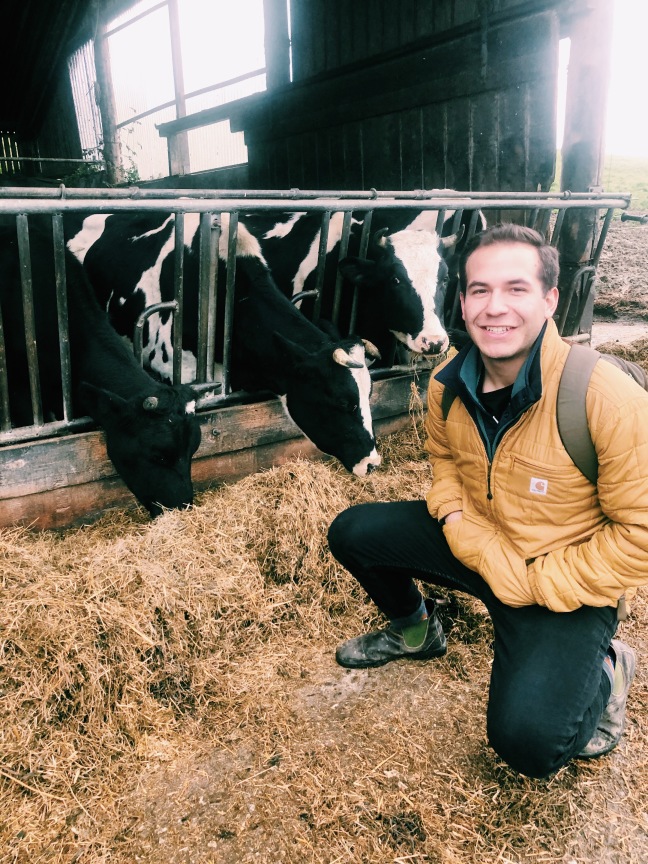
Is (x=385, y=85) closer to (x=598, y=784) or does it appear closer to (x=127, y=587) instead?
(x=127, y=587)

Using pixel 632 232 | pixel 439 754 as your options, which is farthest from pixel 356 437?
pixel 632 232

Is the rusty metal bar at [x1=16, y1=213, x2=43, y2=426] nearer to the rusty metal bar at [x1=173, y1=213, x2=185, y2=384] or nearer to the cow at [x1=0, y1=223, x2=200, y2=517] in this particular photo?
the cow at [x1=0, y1=223, x2=200, y2=517]

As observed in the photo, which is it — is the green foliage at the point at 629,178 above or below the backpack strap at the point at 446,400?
above

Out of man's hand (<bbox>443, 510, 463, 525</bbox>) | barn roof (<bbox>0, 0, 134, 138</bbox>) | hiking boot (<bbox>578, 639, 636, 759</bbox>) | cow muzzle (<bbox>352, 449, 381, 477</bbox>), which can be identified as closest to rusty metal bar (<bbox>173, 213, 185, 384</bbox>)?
cow muzzle (<bbox>352, 449, 381, 477</bbox>)

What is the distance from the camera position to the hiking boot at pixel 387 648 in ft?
9.06

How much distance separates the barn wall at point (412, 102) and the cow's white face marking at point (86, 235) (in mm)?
3226

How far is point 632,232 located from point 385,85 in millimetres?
7481

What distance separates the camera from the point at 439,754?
2.29 meters

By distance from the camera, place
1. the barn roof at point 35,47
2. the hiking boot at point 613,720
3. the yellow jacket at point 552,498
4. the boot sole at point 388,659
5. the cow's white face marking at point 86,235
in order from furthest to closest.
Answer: the barn roof at point 35,47
the cow's white face marking at point 86,235
the boot sole at point 388,659
the hiking boot at point 613,720
the yellow jacket at point 552,498

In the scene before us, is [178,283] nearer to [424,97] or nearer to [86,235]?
[86,235]

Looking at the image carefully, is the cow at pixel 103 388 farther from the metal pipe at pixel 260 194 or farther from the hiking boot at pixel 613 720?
the hiking boot at pixel 613 720

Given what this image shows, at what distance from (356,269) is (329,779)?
10.3 feet

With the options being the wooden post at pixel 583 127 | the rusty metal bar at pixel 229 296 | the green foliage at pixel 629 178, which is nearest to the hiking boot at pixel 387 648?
the rusty metal bar at pixel 229 296

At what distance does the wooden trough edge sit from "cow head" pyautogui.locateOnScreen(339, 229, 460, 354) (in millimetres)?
463
